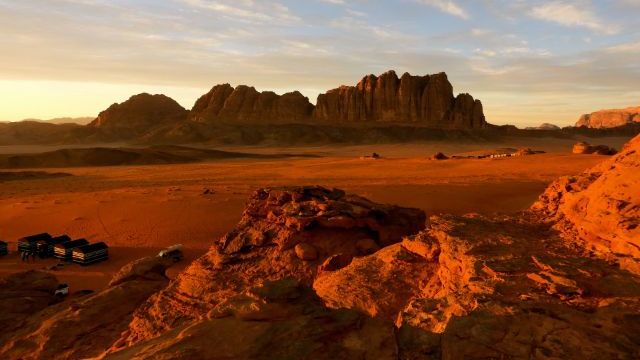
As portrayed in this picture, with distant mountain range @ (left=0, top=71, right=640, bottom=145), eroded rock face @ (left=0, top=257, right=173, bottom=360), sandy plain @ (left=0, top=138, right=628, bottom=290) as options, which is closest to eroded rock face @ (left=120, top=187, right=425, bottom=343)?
eroded rock face @ (left=0, top=257, right=173, bottom=360)

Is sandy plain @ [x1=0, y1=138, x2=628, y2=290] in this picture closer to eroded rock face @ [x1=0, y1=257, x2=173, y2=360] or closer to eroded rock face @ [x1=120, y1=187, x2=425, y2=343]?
eroded rock face @ [x1=0, y1=257, x2=173, y2=360]

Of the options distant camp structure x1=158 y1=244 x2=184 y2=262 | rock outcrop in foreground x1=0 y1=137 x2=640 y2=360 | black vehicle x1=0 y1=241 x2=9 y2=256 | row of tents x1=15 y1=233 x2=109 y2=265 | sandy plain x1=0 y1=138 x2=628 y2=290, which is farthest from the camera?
sandy plain x1=0 y1=138 x2=628 y2=290

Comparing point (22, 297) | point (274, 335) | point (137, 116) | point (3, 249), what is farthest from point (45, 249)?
point (137, 116)

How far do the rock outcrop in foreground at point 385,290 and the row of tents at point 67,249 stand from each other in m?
4.85

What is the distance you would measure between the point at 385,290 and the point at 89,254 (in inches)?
565

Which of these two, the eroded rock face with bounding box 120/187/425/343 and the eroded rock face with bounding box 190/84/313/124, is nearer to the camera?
the eroded rock face with bounding box 120/187/425/343

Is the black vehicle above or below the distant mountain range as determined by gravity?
below

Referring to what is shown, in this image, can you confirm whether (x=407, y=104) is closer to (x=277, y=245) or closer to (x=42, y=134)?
(x=277, y=245)

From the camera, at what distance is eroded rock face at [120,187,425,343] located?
10.1 meters

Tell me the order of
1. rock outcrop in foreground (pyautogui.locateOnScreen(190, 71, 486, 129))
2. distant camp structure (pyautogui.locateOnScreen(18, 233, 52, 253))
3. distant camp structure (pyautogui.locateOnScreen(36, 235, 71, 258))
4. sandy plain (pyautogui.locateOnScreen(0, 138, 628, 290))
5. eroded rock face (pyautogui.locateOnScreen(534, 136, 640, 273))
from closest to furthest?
eroded rock face (pyautogui.locateOnScreen(534, 136, 640, 273)), distant camp structure (pyautogui.locateOnScreen(36, 235, 71, 258)), distant camp structure (pyautogui.locateOnScreen(18, 233, 52, 253)), sandy plain (pyautogui.locateOnScreen(0, 138, 628, 290)), rock outcrop in foreground (pyautogui.locateOnScreen(190, 71, 486, 129))

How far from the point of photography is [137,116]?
146750 mm

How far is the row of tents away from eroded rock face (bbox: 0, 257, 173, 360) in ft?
16.9

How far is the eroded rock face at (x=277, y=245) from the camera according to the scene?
10.1m

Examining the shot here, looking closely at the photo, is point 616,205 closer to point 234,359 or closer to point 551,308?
point 551,308
